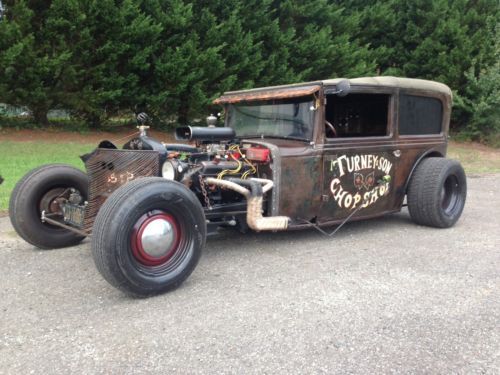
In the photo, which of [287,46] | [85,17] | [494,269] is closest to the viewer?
[494,269]

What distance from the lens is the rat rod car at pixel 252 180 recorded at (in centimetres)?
338

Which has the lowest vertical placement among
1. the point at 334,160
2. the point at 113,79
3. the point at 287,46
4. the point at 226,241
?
the point at 226,241

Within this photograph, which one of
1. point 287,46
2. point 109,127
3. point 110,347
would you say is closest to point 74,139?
point 109,127

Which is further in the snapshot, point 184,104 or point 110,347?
point 184,104

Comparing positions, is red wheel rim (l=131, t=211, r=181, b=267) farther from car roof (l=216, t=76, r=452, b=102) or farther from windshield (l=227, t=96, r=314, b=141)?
car roof (l=216, t=76, r=452, b=102)

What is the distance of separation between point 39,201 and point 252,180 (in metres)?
2.04

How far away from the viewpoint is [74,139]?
13.3m

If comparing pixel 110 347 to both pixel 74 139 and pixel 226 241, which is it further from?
pixel 74 139

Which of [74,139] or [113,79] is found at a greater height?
[113,79]

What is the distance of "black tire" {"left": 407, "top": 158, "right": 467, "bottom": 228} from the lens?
534 cm

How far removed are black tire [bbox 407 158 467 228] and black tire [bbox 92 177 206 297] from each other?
2941mm

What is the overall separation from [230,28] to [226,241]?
1113cm

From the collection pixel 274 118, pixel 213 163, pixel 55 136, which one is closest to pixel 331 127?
pixel 274 118

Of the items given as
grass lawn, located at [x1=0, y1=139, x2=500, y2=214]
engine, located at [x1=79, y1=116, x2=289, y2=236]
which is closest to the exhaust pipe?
engine, located at [x1=79, y1=116, x2=289, y2=236]
